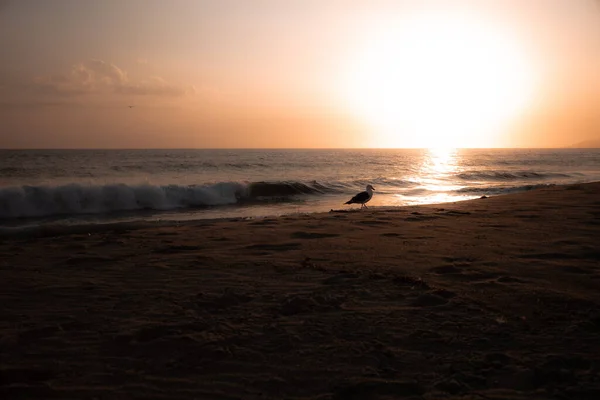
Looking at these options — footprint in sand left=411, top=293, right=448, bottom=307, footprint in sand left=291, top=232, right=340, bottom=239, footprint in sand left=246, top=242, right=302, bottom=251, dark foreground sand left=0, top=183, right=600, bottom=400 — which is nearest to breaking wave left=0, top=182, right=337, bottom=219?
dark foreground sand left=0, top=183, right=600, bottom=400

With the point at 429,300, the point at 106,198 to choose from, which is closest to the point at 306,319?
the point at 429,300

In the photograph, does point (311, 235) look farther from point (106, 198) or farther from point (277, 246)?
point (106, 198)

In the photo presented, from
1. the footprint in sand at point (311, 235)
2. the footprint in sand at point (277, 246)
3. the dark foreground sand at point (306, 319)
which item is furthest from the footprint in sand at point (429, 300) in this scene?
the footprint in sand at point (311, 235)

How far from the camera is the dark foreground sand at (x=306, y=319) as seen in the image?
2.87 m

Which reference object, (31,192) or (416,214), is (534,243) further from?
(31,192)

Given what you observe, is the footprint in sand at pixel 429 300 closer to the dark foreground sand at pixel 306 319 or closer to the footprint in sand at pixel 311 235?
the dark foreground sand at pixel 306 319

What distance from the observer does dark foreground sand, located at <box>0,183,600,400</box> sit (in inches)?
113

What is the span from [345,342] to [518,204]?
991cm

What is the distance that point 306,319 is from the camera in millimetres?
3889

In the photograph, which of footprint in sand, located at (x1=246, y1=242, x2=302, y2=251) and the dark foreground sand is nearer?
the dark foreground sand

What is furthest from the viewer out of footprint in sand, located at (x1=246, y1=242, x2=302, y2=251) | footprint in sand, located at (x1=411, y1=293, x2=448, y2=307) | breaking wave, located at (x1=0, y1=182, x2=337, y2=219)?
breaking wave, located at (x1=0, y1=182, x2=337, y2=219)

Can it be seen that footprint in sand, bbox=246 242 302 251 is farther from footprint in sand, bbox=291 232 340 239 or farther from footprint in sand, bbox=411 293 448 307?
footprint in sand, bbox=411 293 448 307

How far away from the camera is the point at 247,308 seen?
4172 mm

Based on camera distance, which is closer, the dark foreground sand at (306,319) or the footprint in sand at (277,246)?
the dark foreground sand at (306,319)
